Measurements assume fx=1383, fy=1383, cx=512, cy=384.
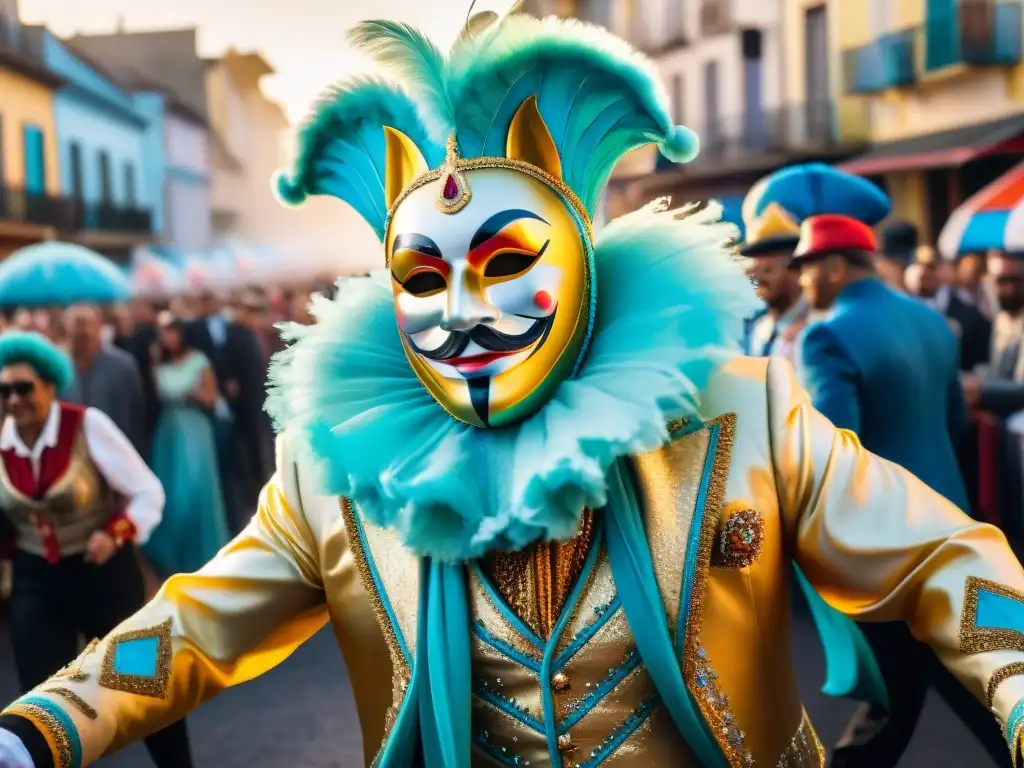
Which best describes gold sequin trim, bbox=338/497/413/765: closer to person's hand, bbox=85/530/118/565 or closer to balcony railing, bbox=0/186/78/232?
person's hand, bbox=85/530/118/565

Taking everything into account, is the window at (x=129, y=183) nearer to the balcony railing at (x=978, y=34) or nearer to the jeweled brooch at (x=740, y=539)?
the balcony railing at (x=978, y=34)

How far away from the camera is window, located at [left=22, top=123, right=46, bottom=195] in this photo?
2684 cm

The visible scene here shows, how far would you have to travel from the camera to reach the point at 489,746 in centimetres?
247

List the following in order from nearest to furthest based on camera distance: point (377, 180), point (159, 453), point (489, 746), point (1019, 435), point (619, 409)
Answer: point (619, 409) < point (489, 746) < point (377, 180) < point (1019, 435) < point (159, 453)

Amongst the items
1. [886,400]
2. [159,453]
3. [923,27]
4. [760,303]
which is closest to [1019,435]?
[886,400]

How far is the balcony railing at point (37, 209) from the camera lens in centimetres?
2464

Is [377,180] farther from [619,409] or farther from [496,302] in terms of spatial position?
[619,409]

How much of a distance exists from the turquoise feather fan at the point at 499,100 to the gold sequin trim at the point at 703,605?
0.56 m

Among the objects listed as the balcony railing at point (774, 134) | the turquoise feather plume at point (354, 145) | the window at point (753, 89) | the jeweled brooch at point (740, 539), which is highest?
the window at point (753, 89)

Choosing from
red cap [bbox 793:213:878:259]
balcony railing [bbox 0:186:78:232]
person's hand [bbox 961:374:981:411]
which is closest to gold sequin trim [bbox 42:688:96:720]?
red cap [bbox 793:213:878:259]

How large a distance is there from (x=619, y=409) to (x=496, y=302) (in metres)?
0.31

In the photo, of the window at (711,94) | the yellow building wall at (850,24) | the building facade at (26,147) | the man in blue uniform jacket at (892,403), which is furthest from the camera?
the window at (711,94)

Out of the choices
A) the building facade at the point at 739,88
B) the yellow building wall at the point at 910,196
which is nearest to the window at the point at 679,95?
the building facade at the point at 739,88

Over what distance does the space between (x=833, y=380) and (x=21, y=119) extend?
80.6 feet
